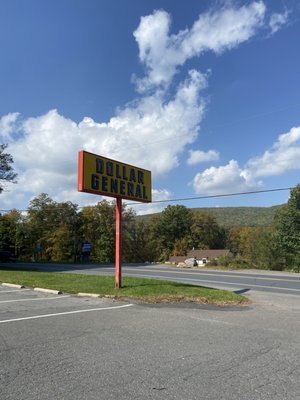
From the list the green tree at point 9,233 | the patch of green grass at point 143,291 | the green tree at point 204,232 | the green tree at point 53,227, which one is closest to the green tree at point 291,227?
the patch of green grass at point 143,291

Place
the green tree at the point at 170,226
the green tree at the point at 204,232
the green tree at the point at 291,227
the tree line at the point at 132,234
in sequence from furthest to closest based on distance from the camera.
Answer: the green tree at the point at 204,232
the green tree at the point at 170,226
the green tree at the point at 291,227
the tree line at the point at 132,234

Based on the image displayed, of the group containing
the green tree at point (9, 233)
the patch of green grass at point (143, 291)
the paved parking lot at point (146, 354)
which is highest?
the green tree at point (9, 233)

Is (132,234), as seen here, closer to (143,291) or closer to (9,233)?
(9,233)

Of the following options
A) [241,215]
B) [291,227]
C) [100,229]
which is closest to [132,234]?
[100,229]

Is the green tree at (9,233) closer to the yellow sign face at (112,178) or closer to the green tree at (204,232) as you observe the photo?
the green tree at (204,232)

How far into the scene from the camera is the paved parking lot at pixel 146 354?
4.51m

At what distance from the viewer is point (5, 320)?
28.1 ft

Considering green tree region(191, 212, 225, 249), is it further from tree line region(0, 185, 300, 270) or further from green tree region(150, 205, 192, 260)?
green tree region(150, 205, 192, 260)

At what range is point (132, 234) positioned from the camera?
8275 cm

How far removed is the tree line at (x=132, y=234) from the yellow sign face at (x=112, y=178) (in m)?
20.4

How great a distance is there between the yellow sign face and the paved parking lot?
4.89m

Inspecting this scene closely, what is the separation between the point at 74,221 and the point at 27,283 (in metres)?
56.9

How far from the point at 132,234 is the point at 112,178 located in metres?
68.4

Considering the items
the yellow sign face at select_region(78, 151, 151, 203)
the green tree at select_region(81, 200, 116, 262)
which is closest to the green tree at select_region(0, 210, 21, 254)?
the green tree at select_region(81, 200, 116, 262)
